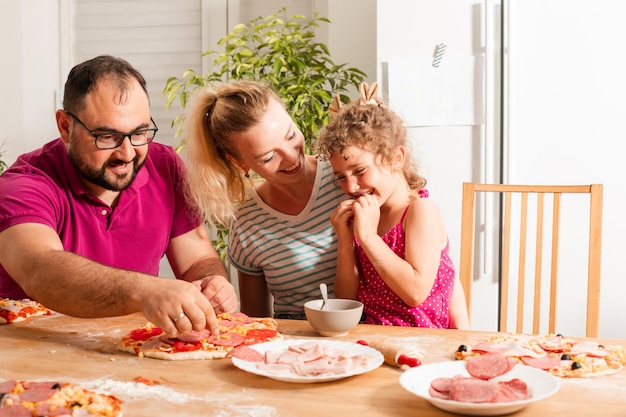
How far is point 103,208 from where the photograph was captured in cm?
201

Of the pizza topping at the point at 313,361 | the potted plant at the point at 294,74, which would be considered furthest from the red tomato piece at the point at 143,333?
the potted plant at the point at 294,74

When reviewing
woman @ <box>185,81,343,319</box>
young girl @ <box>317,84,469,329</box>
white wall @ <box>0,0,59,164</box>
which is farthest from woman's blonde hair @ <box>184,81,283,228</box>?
white wall @ <box>0,0,59,164</box>

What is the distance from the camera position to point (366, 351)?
1.34 metres

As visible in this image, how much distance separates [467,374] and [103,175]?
120 cm

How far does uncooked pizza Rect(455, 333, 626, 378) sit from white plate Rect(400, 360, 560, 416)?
0.34 ft

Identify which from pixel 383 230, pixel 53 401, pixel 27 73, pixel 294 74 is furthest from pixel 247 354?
pixel 27 73

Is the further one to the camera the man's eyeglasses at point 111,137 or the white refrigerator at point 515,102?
A: the white refrigerator at point 515,102

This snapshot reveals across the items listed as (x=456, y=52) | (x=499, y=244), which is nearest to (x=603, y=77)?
(x=456, y=52)

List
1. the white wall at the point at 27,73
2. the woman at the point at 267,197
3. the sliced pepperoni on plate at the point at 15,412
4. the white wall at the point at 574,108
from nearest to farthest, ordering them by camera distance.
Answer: the sliced pepperoni on plate at the point at 15,412 → the woman at the point at 267,197 → the white wall at the point at 574,108 → the white wall at the point at 27,73

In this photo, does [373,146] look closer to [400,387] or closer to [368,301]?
[368,301]

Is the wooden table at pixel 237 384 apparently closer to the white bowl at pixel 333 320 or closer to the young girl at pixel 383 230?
the white bowl at pixel 333 320

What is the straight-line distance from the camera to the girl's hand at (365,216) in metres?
1.80

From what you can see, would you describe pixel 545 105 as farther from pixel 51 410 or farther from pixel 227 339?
pixel 51 410

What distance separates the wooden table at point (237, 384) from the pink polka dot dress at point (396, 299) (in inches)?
11.1
